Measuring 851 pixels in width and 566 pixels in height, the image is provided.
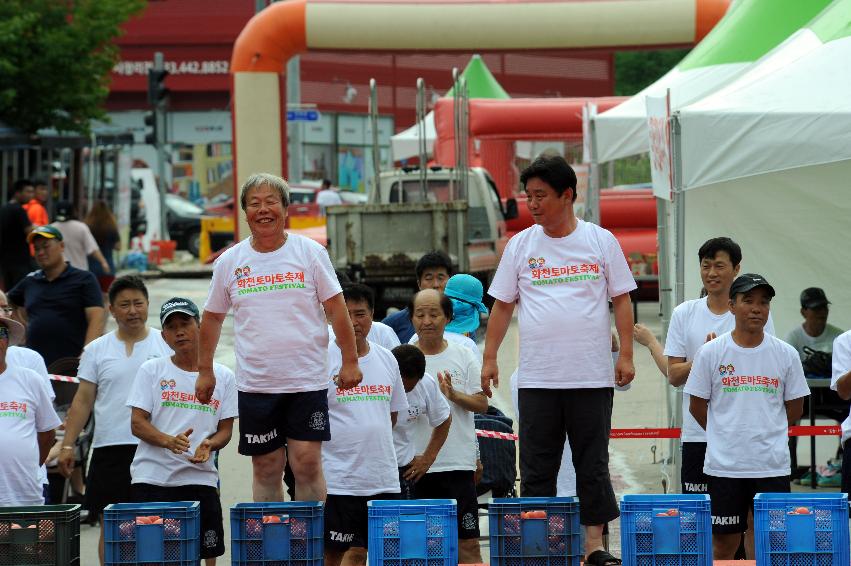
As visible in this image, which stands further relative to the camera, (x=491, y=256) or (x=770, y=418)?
(x=491, y=256)

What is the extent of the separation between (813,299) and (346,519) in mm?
4787

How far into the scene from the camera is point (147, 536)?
616cm

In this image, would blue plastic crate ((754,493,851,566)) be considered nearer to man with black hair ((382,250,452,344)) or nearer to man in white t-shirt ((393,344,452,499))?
man in white t-shirt ((393,344,452,499))

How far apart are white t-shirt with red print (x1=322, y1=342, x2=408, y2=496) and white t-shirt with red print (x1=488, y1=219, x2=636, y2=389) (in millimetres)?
711

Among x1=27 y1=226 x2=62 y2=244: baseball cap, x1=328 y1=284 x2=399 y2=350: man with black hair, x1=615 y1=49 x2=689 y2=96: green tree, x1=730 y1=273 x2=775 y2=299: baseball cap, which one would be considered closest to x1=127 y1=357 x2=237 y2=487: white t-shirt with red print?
x1=328 y1=284 x2=399 y2=350: man with black hair

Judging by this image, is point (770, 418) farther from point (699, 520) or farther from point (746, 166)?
point (746, 166)

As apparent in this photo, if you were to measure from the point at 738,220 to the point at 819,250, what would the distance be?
2.22 ft

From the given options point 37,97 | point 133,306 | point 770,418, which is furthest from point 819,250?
point 37,97

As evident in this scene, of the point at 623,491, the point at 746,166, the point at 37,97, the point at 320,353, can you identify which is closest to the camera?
the point at 320,353

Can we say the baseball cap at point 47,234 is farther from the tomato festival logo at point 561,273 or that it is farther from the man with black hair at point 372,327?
the tomato festival logo at point 561,273

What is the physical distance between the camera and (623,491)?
1037cm

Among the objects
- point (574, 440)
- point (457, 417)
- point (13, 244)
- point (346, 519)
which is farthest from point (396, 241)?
point (574, 440)

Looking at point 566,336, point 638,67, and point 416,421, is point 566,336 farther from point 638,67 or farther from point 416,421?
point 638,67

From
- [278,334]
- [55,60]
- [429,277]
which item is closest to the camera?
[278,334]
